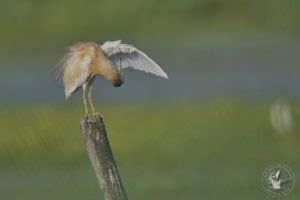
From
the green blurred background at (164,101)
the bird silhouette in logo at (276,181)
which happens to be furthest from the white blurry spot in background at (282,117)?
the bird silhouette in logo at (276,181)

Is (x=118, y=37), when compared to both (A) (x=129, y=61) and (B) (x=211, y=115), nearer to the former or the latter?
(B) (x=211, y=115)

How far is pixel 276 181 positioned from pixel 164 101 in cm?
411

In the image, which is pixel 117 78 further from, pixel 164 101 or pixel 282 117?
pixel 164 101

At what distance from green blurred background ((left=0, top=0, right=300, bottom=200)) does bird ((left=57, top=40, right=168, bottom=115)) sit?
1131mm

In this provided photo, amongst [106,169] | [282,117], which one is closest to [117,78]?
[106,169]

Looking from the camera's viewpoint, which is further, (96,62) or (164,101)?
(164,101)

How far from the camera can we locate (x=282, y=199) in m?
10.2

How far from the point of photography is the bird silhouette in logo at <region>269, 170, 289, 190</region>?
31.4ft

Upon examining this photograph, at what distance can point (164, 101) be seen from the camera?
1370 cm

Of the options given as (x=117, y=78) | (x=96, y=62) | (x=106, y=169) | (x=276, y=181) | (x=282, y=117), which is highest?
(x=282, y=117)

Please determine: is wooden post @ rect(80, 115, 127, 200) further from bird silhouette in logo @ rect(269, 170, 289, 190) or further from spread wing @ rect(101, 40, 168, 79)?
spread wing @ rect(101, 40, 168, 79)

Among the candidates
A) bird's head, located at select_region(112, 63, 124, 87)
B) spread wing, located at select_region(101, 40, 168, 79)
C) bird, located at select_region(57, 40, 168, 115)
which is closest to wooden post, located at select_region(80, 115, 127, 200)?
bird's head, located at select_region(112, 63, 124, 87)

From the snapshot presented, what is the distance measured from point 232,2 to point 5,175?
17.0 ft

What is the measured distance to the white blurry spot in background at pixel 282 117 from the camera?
40.7 ft
